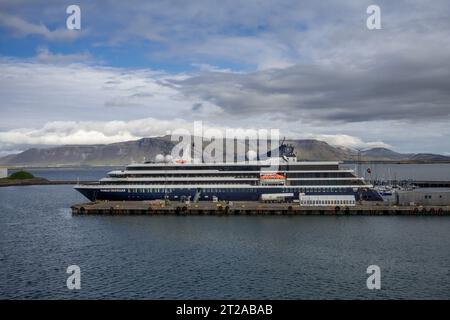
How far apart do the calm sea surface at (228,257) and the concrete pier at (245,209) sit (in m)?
3.08

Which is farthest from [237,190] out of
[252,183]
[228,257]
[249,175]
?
[228,257]

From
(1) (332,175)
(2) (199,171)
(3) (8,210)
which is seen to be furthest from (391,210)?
(3) (8,210)

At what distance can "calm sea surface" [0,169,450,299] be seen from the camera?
31391 mm

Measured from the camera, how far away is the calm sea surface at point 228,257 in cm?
3139

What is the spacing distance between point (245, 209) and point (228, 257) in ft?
84.2

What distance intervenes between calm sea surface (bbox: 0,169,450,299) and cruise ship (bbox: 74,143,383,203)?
10.9m

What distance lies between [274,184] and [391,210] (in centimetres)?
1789

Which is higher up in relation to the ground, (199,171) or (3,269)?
(199,171)

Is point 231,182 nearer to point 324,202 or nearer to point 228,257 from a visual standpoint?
point 324,202

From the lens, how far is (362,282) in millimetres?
32531

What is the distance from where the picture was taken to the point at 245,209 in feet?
213

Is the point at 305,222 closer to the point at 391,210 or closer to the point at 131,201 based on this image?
the point at 391,210

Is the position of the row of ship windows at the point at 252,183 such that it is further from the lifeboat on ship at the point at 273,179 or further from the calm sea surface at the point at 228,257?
the calm sea surface at the point at 228,257

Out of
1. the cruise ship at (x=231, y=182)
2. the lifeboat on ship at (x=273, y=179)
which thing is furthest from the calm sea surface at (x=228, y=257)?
the lifeboat on ship at (x=273, y=179)
